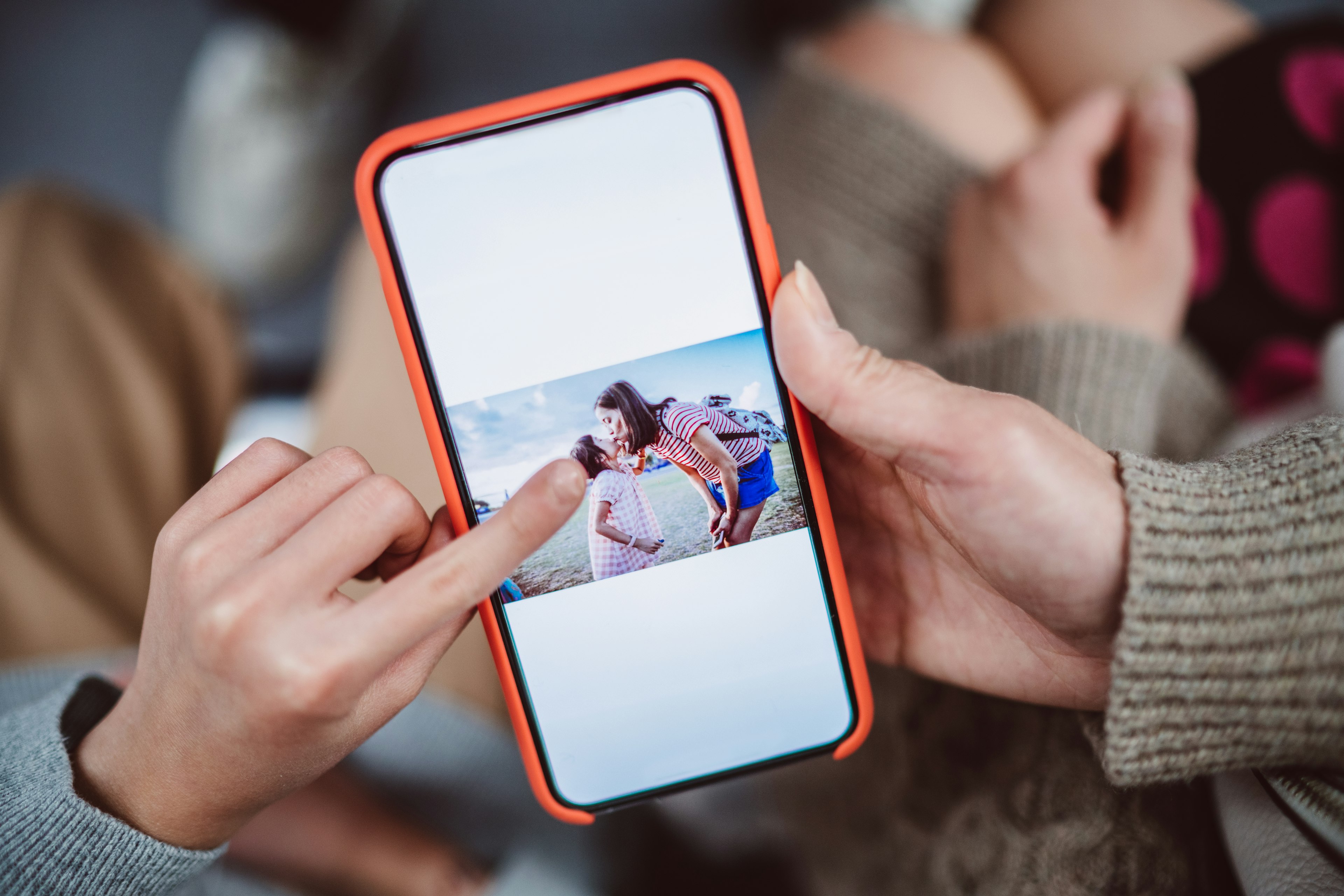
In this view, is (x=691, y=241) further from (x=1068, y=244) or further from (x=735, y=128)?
(x=1068, y=244)

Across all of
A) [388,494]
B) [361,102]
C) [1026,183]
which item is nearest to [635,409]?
[388,494]

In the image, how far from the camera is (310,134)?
0.99 m

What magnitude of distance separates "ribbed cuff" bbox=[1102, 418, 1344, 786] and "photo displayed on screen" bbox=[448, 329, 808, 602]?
0.17 metres

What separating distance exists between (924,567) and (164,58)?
1.25 m

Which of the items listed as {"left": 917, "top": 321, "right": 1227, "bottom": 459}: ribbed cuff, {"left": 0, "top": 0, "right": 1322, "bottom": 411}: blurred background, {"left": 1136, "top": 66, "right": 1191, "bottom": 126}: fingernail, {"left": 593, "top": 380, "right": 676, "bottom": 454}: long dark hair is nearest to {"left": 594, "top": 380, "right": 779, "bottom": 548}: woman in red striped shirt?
{"left": 593, "top": 380, "right": 676, "bottom": 454}: long dark hair

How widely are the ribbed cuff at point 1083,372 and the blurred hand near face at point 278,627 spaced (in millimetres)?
351

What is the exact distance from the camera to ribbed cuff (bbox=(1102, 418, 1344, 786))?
321 mm

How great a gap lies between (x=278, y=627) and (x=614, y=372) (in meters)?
0.19

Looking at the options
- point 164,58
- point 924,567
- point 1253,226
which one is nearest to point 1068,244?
point 1253,226

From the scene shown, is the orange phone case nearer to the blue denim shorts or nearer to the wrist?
the blue denim shorts

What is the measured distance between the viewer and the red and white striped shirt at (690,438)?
38 centimetres

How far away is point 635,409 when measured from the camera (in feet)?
1.24

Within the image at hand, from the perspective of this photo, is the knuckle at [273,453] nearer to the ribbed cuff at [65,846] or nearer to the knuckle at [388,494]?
the knuckle at [388,494]

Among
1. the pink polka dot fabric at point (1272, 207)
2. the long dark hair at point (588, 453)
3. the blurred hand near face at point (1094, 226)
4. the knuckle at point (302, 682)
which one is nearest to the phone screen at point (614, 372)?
the long dark hair at point (588, 453)
